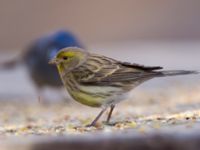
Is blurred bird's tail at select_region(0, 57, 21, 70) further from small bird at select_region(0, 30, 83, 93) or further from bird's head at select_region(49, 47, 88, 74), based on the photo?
bird's head at select_region(49, 47, 88, 74)

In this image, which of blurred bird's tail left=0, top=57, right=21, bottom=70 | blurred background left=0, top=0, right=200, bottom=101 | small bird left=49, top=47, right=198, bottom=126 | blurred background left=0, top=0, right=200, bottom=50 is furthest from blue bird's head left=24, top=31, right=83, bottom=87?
blurred background left=0, top=0, right=200, bottom=50

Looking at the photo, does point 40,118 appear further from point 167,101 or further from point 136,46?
point 136,46

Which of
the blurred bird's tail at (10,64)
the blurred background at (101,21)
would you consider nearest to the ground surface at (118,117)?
the blurred bird's tail at (10,64)

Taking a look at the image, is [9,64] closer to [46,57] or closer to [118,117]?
[46,57]

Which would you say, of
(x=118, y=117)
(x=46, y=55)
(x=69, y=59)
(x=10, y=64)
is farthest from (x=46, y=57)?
(x=69, y=59)

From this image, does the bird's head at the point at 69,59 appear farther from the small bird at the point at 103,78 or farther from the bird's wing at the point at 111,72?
the bird's wing at the point at 111,72

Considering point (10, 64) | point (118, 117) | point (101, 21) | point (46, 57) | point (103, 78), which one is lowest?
point (118, 117)
